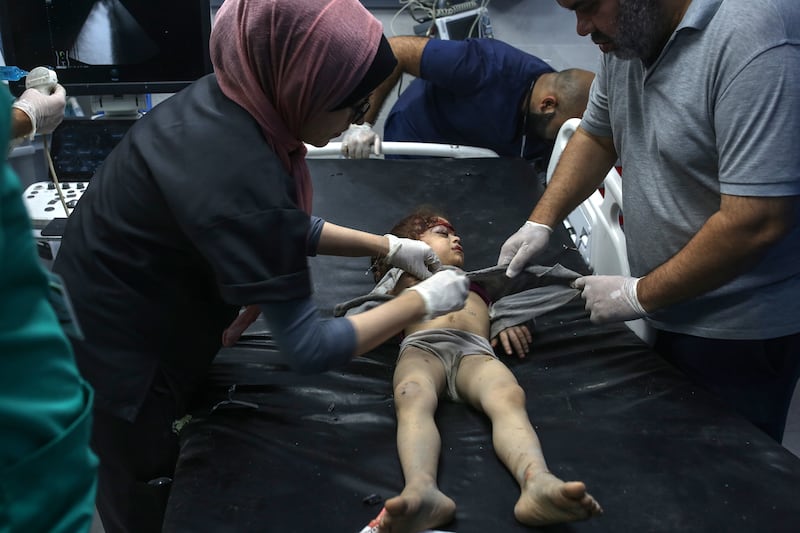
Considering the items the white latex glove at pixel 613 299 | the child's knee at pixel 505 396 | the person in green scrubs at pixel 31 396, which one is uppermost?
the person in green scrubs at pixel 31 396

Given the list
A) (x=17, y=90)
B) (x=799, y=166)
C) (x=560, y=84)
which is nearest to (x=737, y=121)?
(x=799, y=166)

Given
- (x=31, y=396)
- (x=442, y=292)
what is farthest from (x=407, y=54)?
(x=31, y=396)

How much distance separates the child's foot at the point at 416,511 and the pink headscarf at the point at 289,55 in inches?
26.7

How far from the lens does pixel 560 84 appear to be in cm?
302

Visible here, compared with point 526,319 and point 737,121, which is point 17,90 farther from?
point 737,121

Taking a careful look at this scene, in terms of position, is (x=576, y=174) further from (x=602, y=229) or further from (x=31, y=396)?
(x=31, y=396)

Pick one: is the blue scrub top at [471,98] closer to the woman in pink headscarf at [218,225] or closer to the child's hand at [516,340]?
the child's hand at [516,340]

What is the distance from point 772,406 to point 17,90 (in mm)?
2703

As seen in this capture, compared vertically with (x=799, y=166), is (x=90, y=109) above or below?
below

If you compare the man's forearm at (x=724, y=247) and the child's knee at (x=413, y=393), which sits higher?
the man's forearm at (x=724, y=247)

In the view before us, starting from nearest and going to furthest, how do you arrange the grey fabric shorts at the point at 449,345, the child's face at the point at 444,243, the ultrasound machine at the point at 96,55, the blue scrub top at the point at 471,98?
1. the grey fabric shorts at the point at 449,345
2. the child's face at the point at 444,243
3. the ultrasound machine at the point at 96,55
4. the blue scrub top at the point at 471,98

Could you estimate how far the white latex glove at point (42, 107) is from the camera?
189cm

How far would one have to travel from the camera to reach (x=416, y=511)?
4.12ft

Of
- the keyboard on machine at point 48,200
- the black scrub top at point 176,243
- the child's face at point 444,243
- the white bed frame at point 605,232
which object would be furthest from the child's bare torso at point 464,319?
the keyboard on machine at point 48,200
